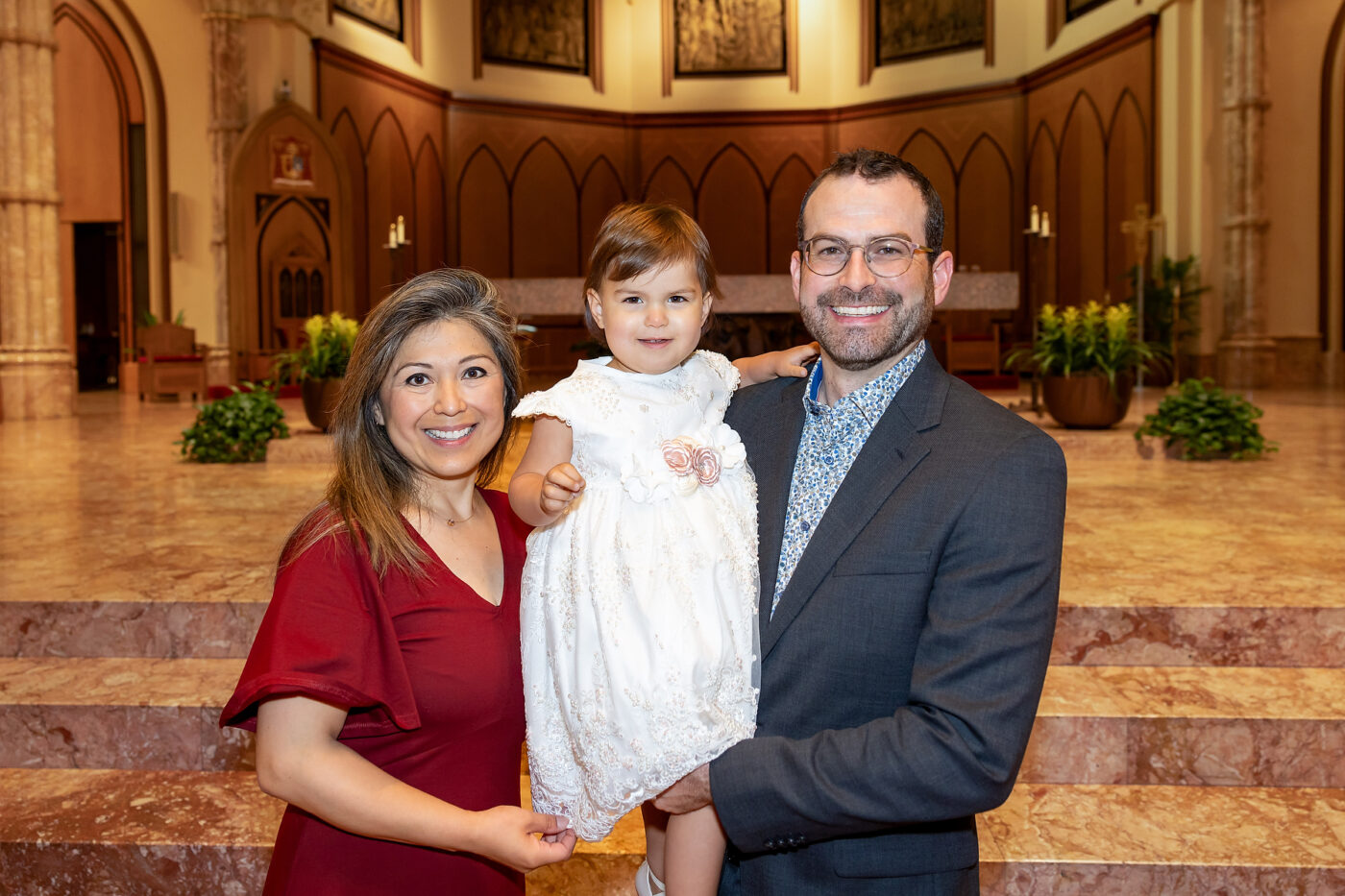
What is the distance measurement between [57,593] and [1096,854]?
3.03 meters

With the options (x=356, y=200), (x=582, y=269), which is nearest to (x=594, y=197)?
(x=582, y=269)

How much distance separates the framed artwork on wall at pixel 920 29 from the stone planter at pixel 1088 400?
8800 millimetres

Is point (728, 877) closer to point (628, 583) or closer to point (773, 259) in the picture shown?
→ point (628, 583)

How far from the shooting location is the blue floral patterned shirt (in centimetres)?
167

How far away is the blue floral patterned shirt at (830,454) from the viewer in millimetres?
1672

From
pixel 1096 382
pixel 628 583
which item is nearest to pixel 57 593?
pixel 628 583

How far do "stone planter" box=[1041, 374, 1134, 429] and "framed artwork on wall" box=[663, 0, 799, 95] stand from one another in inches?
402

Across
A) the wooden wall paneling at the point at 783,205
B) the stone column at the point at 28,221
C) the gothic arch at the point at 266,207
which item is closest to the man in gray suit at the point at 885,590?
the stone column at the point at 28,221

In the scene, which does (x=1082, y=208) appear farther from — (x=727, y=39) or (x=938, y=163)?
(x=727, y=39)

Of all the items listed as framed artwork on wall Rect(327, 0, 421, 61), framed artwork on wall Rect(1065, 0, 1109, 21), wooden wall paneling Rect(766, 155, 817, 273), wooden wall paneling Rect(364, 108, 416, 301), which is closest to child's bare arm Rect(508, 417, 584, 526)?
wooden wall paneling Rect(364, 108, 416, 301)

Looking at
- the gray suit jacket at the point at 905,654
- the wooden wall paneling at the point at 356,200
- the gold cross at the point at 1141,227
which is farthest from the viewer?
the wooden wall paneling at the point at 356,200

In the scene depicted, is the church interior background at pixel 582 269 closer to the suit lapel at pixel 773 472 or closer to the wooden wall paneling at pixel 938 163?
the wooden wall paneling at pixel 938 163

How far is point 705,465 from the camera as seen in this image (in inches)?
69.4

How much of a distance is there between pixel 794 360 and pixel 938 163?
14.7m
